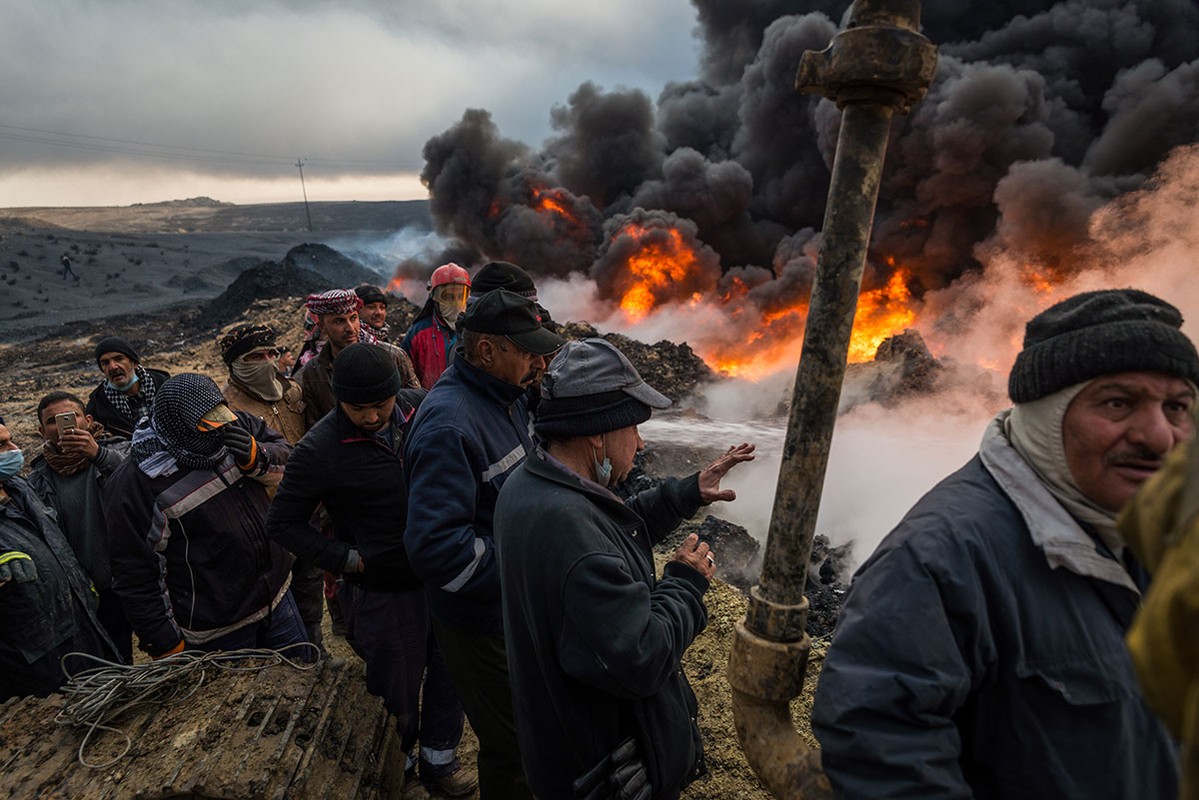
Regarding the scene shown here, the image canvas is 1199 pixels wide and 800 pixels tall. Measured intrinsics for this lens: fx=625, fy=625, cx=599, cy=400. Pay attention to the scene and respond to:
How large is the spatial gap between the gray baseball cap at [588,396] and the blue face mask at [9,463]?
292 centimetres

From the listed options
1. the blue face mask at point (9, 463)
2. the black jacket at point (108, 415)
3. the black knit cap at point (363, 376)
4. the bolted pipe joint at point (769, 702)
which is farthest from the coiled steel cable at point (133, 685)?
the black jacket at point (108, 415)

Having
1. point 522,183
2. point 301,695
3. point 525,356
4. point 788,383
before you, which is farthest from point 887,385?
point 522,183

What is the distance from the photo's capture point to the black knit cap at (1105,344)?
4.43 feet

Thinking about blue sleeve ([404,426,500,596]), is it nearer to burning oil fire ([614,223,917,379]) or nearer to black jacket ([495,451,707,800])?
black jacket ([495,451,707,800])

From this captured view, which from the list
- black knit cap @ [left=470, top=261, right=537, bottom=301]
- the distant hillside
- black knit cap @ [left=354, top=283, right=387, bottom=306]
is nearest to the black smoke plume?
black knit cap @ [left=354, top=283, right=387, bottom=306]

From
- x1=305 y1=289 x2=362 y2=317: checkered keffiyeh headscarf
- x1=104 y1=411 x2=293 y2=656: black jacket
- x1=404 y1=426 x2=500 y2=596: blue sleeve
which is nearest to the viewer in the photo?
x1=404 y1=426 x2=500 y2=596: blue sleeve

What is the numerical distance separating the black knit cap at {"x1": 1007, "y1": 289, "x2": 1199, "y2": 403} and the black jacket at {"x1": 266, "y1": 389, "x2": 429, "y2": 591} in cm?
264

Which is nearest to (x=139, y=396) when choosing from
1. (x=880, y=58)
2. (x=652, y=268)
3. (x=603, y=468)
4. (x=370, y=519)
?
(x=370, y=519)

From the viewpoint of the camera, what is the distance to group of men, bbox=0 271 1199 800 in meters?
1.31

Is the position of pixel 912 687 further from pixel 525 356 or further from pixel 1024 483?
pixel 525 356

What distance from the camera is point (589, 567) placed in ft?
5.64

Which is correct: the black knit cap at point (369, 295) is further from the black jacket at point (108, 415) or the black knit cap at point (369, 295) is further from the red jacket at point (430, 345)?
the black jacket at point (108, 415)

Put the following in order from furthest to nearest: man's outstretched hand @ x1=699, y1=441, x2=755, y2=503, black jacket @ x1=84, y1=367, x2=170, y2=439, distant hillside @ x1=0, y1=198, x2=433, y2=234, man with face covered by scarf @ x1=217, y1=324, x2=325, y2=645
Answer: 1. distant hillside @ x1=0, y1=198, x2=433, y2=234
2. black jacket @ x1=84, y1=367, x2=170, y2=439
3. man with face covered by scarf @ x1=217, y1=324, x2=325, y2=645
4. man's outstretched hand @ x1=699, y1=441, x2=755, y2=503

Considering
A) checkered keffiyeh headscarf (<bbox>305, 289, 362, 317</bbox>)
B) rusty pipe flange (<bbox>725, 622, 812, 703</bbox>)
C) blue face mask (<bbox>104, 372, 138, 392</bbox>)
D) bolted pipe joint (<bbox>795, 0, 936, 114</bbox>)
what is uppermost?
bolted pipe joint (<bbox>795, 0, 936, 114</bbox>)
